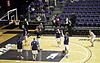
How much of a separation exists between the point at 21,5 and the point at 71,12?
8012mm

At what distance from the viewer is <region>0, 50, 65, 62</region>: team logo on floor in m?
23.9

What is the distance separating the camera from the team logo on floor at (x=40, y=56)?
23934 mm

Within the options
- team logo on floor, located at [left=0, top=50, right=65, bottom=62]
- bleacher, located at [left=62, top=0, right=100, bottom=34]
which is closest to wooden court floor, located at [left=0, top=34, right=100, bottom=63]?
team logo on floor, located at [left=0, top=50, right=65, bottom=62]

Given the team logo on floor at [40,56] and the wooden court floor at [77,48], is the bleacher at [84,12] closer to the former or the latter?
the wooden court floor at [77,48]

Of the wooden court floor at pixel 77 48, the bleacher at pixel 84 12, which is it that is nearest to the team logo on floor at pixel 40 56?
the wooden court floor at pixel 77 48

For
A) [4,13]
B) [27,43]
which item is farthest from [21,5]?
[27,43]

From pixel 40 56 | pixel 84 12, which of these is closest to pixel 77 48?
pixel 40 56

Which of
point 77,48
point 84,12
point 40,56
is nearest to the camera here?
point 40,56

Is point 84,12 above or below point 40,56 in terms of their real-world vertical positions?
above

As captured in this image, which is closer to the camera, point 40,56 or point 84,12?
point 40,56

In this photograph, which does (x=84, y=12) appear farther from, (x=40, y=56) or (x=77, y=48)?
(x=40, y=56)

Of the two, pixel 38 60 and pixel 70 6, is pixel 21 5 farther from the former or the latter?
pixel 38 60

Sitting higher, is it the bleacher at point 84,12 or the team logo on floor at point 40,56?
the bleacher at point 84,12

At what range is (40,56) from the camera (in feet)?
81.1
